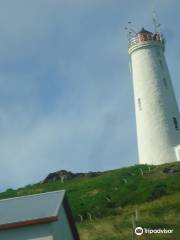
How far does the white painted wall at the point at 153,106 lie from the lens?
43750 mm

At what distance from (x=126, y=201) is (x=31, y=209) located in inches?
774

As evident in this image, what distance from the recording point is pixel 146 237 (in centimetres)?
2333

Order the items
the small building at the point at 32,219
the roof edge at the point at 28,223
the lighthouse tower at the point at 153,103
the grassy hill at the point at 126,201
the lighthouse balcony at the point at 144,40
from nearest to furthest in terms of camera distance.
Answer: the roof edge at the point at 28,223 < the small building at the point at 32,219 < the grassy hill at the point at 126,201 < the lighthouse tower at the point at 153,103 < the lighthouse balcony at the point at 144,40

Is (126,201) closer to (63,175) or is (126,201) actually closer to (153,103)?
(153,103)

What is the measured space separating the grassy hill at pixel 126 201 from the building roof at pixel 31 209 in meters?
7.04

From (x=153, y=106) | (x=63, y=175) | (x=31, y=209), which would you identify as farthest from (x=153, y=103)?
(x=31, y=209)

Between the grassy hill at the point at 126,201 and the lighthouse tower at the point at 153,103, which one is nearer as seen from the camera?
the grassy hill at the point at 126,201

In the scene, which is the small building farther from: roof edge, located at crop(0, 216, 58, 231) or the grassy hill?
the grassy hill

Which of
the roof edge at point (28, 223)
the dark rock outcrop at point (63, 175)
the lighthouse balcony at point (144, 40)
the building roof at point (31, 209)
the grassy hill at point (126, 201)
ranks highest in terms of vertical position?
the lighthouse balcony at point (144, 40)

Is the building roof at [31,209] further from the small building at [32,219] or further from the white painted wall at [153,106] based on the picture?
the white painted wall at [153,106]

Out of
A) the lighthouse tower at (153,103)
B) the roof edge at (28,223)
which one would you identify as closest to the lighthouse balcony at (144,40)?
the lighthouse tower at (153,103)

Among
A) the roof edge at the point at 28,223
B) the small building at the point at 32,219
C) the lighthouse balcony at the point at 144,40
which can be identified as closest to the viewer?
the roof edge at the point at 28,223

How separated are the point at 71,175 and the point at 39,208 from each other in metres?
33.4

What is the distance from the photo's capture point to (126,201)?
35.3 metres
